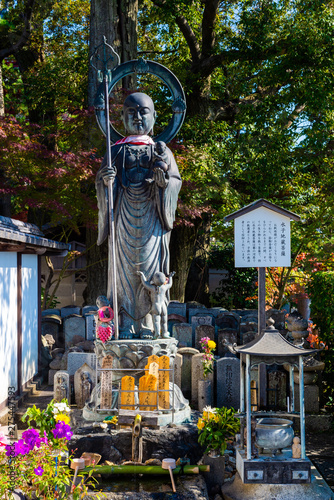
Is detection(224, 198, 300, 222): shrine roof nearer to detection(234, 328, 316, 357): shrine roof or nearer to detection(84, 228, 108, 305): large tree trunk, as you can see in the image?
detection(234, 328, 316, 357): shrine roof

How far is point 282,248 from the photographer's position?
21.9 feet

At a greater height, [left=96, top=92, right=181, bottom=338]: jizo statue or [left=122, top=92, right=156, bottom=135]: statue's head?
[left=122, top=92, right=156, bottom=135]: statue's head

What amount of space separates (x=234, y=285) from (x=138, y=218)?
35.7 ft

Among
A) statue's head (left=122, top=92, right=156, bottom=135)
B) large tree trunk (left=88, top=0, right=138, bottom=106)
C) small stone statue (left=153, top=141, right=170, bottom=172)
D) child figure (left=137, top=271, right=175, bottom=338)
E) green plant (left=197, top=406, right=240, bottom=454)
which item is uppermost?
large tree trunk (left=88, top=0, right=138, bottom=106)

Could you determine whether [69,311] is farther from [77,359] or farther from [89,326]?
[77,359]

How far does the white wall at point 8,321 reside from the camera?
27.9 feet

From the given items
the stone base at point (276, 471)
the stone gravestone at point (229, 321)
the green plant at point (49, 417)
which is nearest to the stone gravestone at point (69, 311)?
the stone gravestone at point (229, 321)

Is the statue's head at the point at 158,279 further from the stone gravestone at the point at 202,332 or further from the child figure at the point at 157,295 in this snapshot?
the stone gravestone at the point at 202,332

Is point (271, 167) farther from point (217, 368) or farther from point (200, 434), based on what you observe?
point (200, 434)

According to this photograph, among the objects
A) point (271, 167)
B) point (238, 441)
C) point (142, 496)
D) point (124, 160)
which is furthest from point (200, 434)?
point (271, 167)

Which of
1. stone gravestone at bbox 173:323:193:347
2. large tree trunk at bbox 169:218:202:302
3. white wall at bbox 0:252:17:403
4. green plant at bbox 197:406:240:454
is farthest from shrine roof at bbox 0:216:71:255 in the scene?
large tree trunk at bbox 169:218:202:302

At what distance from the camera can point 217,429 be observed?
6012mm

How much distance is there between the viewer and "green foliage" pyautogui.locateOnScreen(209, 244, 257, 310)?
704 inches

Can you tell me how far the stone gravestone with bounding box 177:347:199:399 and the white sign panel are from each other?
318 centimetres
